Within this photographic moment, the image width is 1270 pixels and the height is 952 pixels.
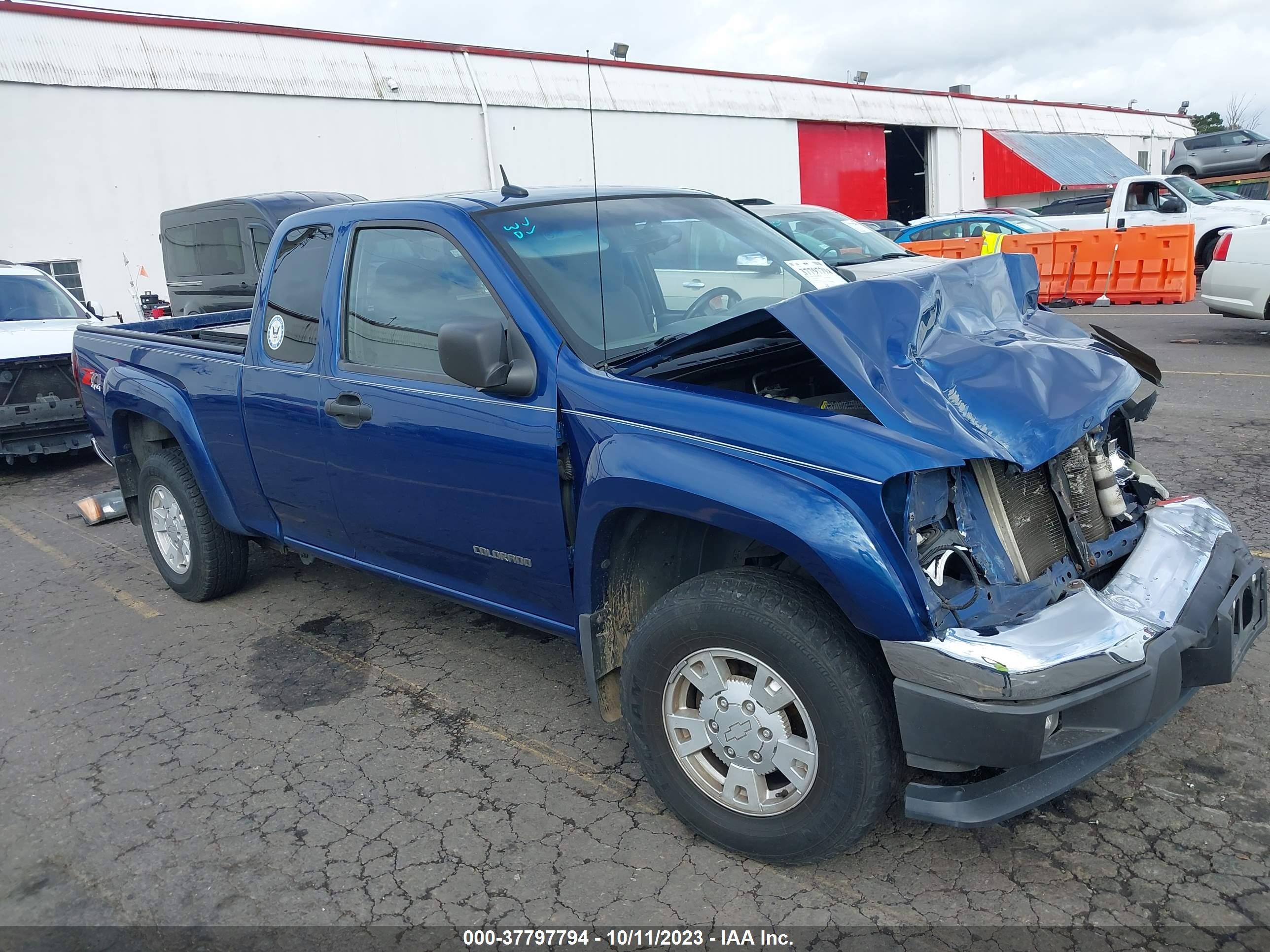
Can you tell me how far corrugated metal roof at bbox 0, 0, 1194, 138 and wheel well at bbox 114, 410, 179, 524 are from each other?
611 inches

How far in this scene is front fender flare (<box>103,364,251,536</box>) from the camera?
4.95 meters

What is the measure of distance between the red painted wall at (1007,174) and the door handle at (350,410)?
1627 inches

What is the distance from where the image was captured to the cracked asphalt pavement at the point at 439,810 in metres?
2.82

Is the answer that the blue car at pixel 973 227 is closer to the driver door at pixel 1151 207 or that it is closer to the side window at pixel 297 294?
the driver door at pixel 1151 207

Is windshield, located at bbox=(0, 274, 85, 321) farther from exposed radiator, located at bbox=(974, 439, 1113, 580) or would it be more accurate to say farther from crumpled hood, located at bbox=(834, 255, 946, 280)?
exposed radiator, located at bbox=(974, 439, 1113, 580)

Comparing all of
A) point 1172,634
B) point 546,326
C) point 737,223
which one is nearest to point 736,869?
point 1172,634

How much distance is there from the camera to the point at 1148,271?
15883 mm

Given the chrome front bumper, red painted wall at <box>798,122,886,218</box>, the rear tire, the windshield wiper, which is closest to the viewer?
the chrome front bumper

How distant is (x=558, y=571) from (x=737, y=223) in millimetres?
1823

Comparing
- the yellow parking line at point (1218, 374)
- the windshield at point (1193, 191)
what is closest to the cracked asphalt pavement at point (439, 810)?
the yellow parking line at point (1218, 374)

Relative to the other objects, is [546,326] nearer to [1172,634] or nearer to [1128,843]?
[1172,634]

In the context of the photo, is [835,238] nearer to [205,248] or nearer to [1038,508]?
[205,248]

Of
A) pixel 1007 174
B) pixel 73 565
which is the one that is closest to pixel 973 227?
pixel 73 565

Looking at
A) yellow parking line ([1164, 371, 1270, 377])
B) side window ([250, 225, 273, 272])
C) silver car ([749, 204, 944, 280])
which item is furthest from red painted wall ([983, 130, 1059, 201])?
side window ([250, 225, 273, 272])
